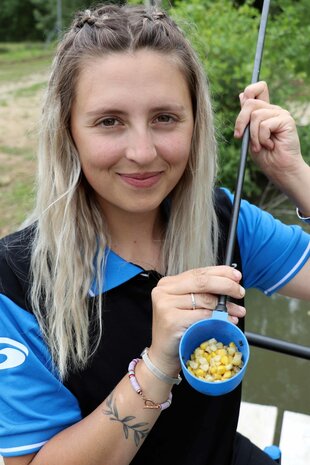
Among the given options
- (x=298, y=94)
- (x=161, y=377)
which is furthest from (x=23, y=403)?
(x=298, y=94)

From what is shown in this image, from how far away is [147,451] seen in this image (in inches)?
56.7

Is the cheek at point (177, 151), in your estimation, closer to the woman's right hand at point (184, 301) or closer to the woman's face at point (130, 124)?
the woman's face at point (130, 124)

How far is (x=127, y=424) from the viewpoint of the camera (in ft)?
3.93

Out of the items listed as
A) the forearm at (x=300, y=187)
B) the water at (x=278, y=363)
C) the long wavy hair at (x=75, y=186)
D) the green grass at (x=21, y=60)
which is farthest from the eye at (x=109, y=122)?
the green grass at (x=21, y=60)

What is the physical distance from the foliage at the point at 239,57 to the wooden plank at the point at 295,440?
89.7 inches

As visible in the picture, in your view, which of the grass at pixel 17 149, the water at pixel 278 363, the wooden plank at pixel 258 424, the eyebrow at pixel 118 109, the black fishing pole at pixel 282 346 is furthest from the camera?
the grass at pixel 17 149

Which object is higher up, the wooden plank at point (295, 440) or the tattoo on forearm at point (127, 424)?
the tattoo on forearm at point (127, 424)

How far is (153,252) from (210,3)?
13.6 feet

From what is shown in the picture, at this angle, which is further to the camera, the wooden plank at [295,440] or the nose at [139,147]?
the wooden plank at [295,440]

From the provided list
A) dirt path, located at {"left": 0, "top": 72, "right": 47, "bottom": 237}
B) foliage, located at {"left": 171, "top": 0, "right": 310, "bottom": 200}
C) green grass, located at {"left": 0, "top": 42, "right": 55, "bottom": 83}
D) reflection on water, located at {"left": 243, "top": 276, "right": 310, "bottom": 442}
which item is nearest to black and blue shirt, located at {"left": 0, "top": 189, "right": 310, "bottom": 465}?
dirt path, located at {"left": 0, "top": 72, "right": 47, "bottom": 237}

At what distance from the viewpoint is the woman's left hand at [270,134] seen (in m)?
1.53

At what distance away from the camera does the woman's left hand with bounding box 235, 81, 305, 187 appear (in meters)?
1.53

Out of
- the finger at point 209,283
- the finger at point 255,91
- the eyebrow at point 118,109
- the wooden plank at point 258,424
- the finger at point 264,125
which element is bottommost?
the wooden plank at point 258,424

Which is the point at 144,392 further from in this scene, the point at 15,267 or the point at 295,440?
the point at 295,440
